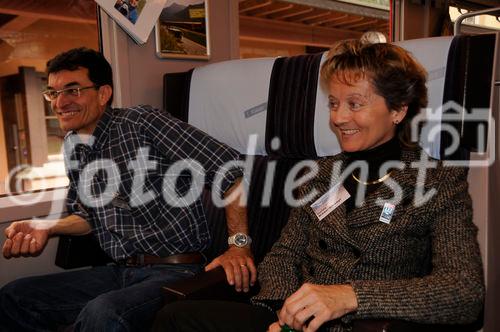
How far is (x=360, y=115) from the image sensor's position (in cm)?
124

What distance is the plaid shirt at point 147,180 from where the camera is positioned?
1.60 meters

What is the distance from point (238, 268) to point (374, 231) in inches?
17.0

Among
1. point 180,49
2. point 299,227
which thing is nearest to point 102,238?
point 299,227

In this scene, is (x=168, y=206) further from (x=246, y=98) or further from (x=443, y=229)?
(x=443, y=229)

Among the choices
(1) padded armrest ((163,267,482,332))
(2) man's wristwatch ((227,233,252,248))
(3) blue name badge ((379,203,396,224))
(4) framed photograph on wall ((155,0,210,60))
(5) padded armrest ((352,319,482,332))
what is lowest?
(1) padded armrest ((163,267,482,332))

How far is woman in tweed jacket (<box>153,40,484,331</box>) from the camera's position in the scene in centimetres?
105

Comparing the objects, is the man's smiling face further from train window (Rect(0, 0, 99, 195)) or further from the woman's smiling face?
the woman's smiling face

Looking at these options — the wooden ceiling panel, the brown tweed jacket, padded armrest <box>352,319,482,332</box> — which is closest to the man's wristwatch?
the brown tweed jacket

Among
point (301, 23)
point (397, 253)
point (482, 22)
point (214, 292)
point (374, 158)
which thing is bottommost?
point (214, 292)

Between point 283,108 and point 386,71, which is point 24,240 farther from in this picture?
point 386,71

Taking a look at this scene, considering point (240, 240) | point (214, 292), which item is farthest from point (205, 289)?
point (240, 240)

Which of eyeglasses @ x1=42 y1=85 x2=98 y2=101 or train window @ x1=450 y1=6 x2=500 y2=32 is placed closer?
eyeglasses @ x1=42 y1=85 x2=98 y2=101

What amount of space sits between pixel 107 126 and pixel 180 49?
0.84 metres

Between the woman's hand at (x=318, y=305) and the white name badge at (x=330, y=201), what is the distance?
0.29m
